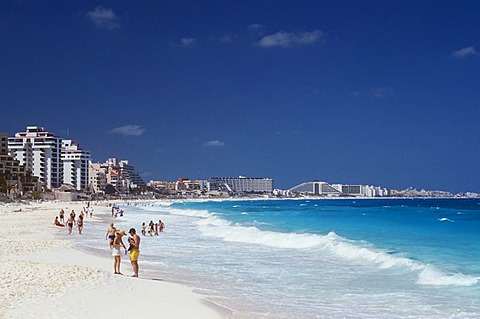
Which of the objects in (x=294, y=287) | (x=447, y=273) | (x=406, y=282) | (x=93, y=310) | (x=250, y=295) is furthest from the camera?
(x=447, y=273)

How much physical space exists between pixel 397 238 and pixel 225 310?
873 inches

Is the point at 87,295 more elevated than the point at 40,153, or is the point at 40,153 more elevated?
the point at 40,153

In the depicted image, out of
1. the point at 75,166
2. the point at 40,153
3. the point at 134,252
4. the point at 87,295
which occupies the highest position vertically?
the point at 40,153

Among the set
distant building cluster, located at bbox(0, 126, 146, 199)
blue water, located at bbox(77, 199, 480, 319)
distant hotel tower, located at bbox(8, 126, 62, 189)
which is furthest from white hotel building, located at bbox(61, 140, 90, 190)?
blue water, located at bbox(77, 199, 480, 319)

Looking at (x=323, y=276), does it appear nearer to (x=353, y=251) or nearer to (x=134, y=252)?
(x=134, y=252)

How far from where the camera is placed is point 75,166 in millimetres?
145625

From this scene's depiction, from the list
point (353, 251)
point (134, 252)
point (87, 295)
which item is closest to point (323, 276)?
point (134, 252)

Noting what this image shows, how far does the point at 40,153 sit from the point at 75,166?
16.6m

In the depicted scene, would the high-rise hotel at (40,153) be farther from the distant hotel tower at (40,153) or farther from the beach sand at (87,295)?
the beach sand at (87,295)

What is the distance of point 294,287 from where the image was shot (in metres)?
13.9

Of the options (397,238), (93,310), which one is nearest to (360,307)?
(93,310)

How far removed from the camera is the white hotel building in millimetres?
143625

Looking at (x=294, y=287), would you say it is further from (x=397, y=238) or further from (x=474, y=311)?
(x=397, y=238)

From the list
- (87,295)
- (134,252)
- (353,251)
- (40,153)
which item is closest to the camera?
(87,295)
